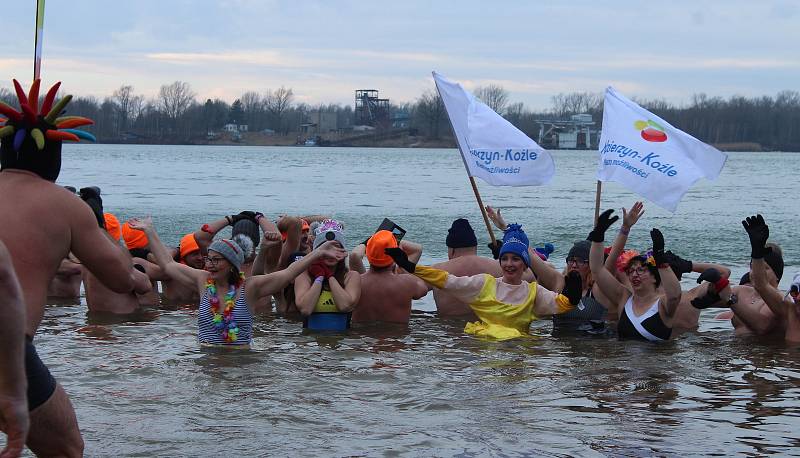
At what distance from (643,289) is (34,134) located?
5.87 metres

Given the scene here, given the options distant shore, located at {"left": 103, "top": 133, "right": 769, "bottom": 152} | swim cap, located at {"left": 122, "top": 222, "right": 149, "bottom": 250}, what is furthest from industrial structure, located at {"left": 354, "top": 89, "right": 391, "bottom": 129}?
swim cap, located at {"left": 122, "top": 222, "right": 149, "bottom": 250}

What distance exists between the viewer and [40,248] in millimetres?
4297

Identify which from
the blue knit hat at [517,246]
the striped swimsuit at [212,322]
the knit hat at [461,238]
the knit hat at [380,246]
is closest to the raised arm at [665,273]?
the blue knit hat at [517,246]

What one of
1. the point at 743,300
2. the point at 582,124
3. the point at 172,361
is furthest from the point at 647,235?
the point at 582,124

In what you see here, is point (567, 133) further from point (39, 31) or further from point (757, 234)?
point (39, 31)

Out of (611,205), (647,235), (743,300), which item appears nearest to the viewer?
(743,300)

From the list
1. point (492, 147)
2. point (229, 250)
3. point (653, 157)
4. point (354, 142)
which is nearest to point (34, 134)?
point (229, 250)

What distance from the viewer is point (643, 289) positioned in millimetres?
8938

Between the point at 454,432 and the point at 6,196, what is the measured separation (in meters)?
3.17

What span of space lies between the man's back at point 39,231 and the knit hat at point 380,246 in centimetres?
475

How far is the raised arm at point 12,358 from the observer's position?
10.2 feet

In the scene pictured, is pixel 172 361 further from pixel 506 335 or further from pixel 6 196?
pixel 6 196

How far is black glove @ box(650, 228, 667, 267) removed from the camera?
851 centimetres

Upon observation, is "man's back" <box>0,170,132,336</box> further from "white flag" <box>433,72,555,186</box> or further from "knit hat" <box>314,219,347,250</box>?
"white flag" <box>433,72,555,186</box>
